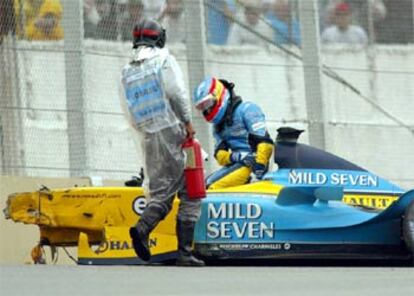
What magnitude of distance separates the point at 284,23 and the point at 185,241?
4625mm

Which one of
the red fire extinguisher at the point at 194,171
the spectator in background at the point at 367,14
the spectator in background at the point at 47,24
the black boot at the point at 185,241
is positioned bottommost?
the black boot at the point at 185,241

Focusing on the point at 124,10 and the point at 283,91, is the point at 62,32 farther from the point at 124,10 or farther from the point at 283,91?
the point at 283,91

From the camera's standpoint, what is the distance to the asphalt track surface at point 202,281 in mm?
9688

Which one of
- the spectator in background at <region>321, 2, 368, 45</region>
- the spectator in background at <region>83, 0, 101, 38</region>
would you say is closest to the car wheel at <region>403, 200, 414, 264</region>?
the spectator in background at <region>83, 0, 101, 38</region>

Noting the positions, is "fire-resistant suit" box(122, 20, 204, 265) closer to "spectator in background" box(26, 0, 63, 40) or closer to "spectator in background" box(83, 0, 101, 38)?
"spectator in background" box(26, 0, 63, 40)

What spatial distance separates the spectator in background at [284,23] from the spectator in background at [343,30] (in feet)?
1.15

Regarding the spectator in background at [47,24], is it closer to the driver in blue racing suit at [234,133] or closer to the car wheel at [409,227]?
the driver in blue racing suit at [234,133]

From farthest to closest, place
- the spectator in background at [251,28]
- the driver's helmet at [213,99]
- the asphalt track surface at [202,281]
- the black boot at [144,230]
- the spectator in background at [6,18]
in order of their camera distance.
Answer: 1. the spectator in background at [251,28]
2. the spectator in background at [6,18]
3. the driver's helmet at [213,99]
4. the black boot at [144,230]
5. the asphalt track surface at [202,281]

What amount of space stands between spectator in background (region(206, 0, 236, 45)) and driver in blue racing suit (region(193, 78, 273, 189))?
2.28 m

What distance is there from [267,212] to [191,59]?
11.0 feet

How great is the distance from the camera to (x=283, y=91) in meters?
16.6

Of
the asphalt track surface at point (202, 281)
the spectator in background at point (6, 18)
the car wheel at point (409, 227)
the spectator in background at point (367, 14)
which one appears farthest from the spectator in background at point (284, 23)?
the asphalt track surface at point (202, 281)

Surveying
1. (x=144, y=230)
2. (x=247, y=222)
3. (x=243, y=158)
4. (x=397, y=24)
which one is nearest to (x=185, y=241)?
(x=144, y=230)

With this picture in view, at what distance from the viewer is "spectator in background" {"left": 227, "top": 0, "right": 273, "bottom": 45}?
1628 centimetres
